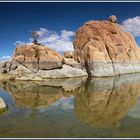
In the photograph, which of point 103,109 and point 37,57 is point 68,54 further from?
point 103,109

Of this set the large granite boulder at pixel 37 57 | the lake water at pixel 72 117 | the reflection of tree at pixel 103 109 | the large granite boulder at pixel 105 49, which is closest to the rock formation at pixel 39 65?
the large granite boulder at pixel 37 57

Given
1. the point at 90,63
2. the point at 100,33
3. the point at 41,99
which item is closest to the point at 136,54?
the point at 100,33

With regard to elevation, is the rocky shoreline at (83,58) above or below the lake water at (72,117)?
above

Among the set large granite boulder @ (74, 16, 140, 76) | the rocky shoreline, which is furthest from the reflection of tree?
large granite boulder @ (74, 16, 140, 76)

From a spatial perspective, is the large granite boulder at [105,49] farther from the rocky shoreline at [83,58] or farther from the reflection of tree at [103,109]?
the reflection of tree at [103,109]

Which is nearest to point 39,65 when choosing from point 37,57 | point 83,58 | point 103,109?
point 37,57

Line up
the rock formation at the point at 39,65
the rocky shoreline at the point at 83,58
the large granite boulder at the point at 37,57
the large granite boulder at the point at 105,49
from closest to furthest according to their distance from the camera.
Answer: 1. the rock formation at the point at 39,65
2. the rocky shoreline at the point at 83,58
3. the large granite boulder at the point at 37,57
4. the large granite boulder at the point at 105,49

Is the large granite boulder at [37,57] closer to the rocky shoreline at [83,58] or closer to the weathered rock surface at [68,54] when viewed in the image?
the rocky shoreline at [83,58]

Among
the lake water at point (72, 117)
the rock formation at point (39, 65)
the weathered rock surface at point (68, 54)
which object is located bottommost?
the lake water at point (72, 117)

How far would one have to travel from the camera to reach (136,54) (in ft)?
250

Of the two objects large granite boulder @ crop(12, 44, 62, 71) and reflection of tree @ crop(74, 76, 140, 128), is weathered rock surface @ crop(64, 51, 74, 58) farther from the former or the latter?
reflection of tree @ crop(74, 76, 140, 128)

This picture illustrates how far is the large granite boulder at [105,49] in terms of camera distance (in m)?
58.2

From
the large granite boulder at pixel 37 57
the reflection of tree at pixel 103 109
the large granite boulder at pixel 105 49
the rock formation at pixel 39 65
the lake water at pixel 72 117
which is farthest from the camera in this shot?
the large granite boulder at pixel 105 49

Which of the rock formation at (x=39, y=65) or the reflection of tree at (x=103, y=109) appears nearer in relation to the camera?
the reflection of tree at (x=103, y=109)
